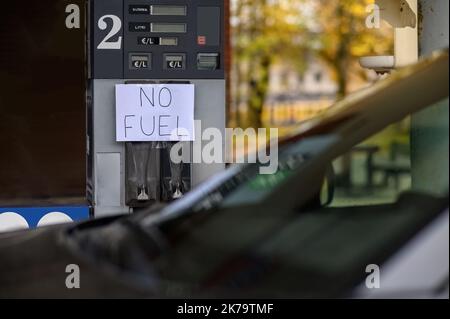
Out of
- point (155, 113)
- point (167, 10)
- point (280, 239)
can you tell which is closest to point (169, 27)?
point (167, 10)

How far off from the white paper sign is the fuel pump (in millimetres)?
23

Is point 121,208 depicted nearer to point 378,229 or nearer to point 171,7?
point 171,7

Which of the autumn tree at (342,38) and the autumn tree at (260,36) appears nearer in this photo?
the autumn tree at (342,38)

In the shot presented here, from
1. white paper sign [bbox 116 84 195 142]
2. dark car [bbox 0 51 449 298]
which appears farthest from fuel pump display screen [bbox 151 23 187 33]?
dark car [bbox 0 51 449 298]

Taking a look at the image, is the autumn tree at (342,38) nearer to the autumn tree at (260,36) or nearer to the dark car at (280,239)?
the autumn tree at (260,36)

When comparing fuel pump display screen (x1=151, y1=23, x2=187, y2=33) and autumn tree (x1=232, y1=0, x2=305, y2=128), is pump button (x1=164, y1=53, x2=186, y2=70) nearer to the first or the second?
fuel pump display screen (x1=151, y1=23, x2=187, y2=33)

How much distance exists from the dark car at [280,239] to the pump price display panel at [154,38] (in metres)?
2.51

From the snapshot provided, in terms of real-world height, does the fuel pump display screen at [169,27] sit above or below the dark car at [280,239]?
above

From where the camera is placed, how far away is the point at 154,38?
571cm

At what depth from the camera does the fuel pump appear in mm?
5688

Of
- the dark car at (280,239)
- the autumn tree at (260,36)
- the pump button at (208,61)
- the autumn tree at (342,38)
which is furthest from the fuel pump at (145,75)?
the autumn tree at (260,36)

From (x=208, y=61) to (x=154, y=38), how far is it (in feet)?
1.19

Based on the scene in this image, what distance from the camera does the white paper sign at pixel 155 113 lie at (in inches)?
225

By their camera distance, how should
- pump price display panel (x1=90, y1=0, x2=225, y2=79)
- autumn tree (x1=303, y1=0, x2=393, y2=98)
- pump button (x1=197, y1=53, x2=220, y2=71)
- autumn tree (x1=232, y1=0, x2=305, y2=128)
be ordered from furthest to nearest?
1. autumn tree (x1=232, y1=0, x2=305, y2=128)
2. autumn tree (x1=303, y1=0, x2=393, y2=98)
3. pump button (x1=197, y1=53, x2=220, y2=71)
4. pump price display panel (x1=90, y1=0, x2=225, y2=79)
